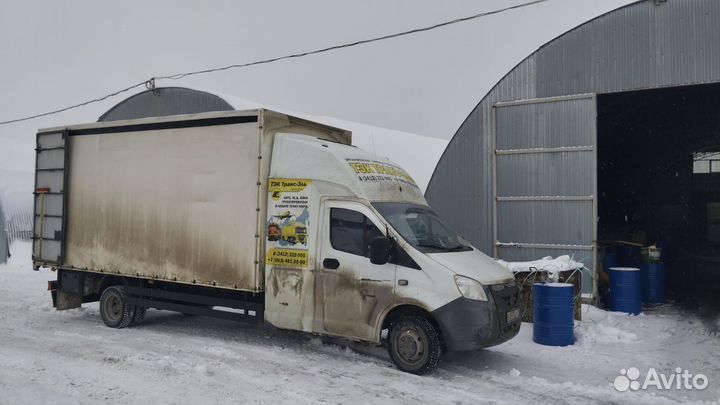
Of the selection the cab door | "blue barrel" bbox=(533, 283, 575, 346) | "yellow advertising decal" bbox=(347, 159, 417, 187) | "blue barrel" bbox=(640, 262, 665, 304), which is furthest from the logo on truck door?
"blue barrel" bbox=(640, 262, 665, 304)

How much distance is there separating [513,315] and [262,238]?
3765 mm

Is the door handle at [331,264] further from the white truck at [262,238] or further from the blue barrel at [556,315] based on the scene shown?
the blue barrel at [556,315]

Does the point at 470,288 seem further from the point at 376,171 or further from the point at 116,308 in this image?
the point at 116,308

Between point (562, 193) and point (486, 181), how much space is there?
1.71 metres

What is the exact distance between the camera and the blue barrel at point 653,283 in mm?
13016

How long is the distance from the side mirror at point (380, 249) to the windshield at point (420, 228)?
35cm

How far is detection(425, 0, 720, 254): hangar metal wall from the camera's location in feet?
35.7

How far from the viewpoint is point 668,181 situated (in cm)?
2948

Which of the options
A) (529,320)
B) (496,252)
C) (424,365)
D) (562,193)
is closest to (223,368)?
(424,365)

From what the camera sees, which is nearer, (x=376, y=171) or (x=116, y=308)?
(x=376, y=171)

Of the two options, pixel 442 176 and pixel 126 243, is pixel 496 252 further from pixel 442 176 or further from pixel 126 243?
pixel 126 243

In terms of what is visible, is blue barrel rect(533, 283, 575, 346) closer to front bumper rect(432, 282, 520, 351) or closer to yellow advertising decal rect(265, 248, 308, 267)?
front bumper rect(432, 282, 520, 351)

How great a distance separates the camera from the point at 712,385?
22.8ft

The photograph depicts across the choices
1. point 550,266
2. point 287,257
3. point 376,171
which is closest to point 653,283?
point 550,266
